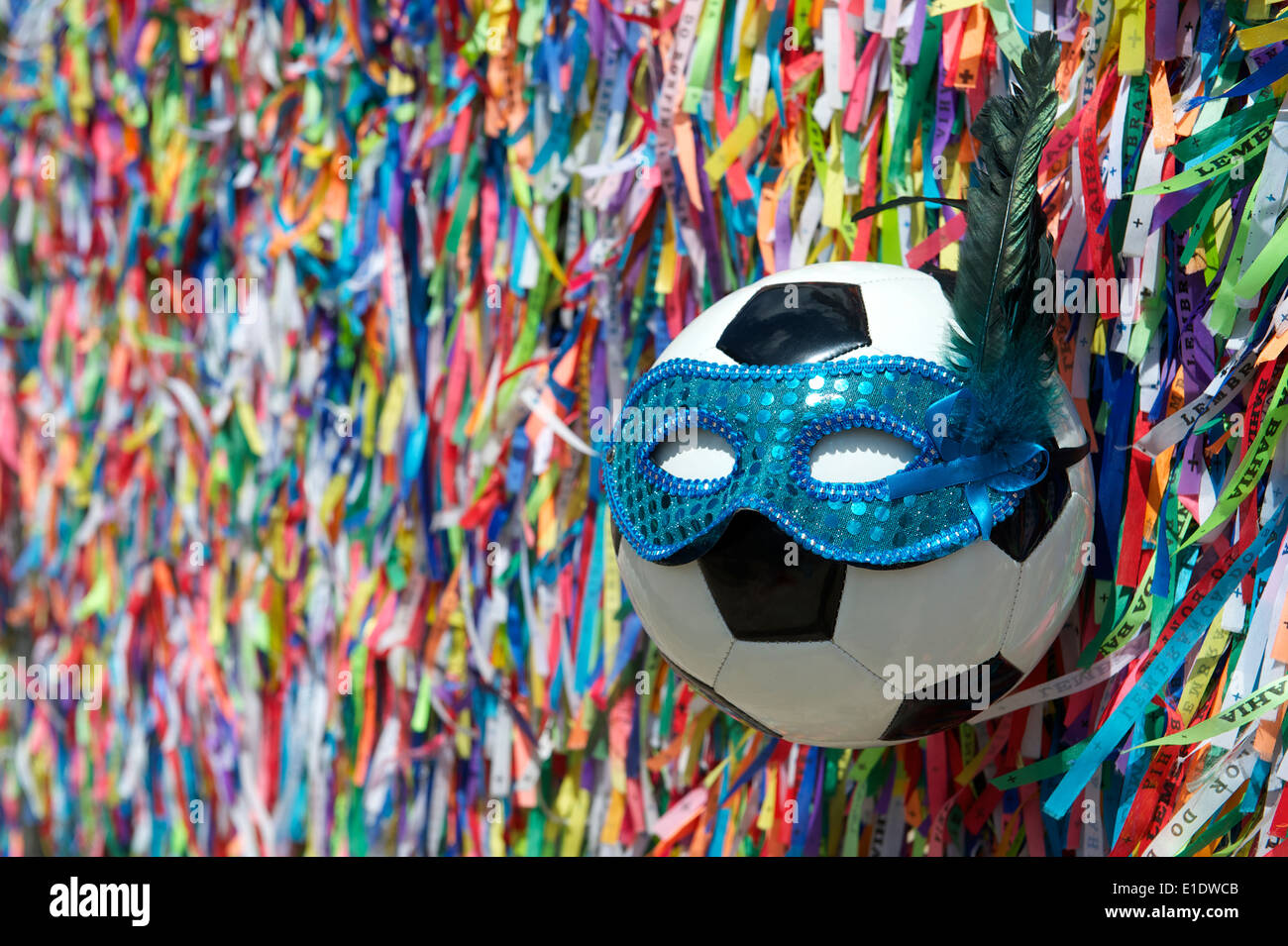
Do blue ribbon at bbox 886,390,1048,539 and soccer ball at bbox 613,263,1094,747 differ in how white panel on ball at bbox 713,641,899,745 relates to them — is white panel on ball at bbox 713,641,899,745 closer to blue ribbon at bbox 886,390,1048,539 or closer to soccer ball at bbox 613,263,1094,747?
soccer ball at bbox 613,263,1094,747

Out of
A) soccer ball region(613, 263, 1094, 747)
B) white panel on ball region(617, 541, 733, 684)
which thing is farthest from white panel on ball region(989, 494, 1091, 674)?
white panel on ball region(617, 541, 733, 684)

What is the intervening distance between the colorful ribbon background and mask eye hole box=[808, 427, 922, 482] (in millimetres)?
341

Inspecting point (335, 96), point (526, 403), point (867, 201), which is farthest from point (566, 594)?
point (335, 96)

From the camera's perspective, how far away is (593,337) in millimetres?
1503

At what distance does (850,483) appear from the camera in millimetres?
948

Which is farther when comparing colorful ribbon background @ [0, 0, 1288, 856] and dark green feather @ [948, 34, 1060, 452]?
colorful ribbon background @ [0, 0, 1288, 856]

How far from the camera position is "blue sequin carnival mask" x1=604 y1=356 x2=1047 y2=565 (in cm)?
94

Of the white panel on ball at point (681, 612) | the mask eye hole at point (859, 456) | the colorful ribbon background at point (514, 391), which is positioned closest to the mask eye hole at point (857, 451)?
the mask eye hole at point (859, 456)

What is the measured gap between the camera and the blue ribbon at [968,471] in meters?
0.94

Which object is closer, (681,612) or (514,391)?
(681,612)

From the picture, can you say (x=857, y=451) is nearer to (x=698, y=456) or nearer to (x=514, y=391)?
(x=698, y=456)

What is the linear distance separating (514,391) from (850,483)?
0.67 metres

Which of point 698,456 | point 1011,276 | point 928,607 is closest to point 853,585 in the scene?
point 928,607
